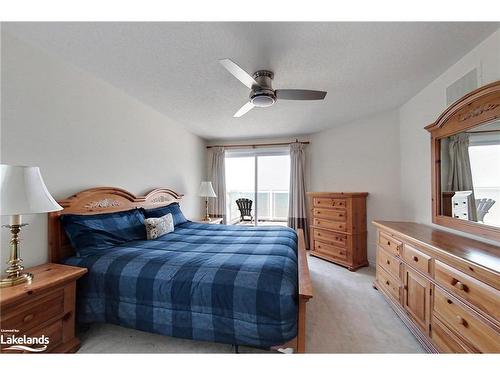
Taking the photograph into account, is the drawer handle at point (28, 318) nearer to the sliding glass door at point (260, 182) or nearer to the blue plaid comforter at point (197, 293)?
the blue plaid comforter at point (197, 293)

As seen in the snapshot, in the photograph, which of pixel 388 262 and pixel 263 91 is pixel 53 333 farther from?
pixel 388 262

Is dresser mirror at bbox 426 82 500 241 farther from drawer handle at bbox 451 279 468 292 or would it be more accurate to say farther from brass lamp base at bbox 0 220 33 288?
brass lamp base at bbox 0 220 33 288

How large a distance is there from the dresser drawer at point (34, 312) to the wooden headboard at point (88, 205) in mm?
515

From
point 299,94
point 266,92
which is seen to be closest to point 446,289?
point 299,94

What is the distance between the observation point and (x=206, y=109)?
2.90m

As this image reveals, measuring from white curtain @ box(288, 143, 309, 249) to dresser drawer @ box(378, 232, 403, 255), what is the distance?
1.83 metres

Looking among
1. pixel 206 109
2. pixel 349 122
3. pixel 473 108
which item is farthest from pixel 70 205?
pixel 349 122

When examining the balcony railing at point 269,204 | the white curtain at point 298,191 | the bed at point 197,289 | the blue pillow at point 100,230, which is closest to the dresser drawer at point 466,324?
the bed at point 197,289

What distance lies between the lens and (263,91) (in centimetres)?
183

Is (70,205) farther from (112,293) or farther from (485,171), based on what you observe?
(485,171)

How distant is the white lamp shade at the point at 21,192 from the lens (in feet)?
3.90

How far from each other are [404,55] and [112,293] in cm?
310

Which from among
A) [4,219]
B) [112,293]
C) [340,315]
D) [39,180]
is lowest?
[340,315]
